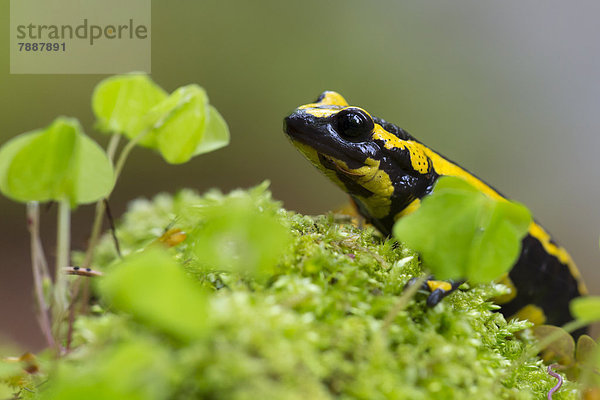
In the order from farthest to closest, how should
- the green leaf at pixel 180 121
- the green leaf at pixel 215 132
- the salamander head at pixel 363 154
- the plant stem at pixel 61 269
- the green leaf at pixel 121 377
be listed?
the salamander head at pixel 363 154
the green leaf at pixel 215 132
the green leaf at pixel 180 121
the plant stem at pixel 61 269
the green leaf at pixel 121 377

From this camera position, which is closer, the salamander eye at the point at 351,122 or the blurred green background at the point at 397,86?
the salamander eye at the point at 351,122

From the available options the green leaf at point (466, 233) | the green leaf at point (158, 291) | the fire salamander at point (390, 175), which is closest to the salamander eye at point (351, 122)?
the fire salamander at point (390, 175)

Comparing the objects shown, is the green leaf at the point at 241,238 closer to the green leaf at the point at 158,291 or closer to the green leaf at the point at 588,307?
the green leaf at the point at 158,291

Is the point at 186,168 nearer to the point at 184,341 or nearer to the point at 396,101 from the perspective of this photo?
the point at 396,101

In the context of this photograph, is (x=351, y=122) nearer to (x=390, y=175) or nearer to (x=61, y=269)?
(x=390, y=175)

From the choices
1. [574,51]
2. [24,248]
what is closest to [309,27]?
[574,51]

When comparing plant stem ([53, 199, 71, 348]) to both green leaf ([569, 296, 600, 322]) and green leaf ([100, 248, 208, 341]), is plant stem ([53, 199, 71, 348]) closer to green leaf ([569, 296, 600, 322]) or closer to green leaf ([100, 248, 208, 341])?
green leaf ([100, 248, 208, 341])

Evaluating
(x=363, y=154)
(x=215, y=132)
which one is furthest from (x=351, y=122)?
(x=215, y=132)
